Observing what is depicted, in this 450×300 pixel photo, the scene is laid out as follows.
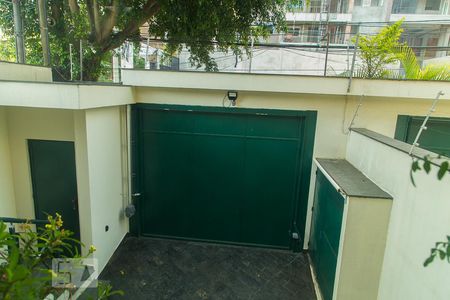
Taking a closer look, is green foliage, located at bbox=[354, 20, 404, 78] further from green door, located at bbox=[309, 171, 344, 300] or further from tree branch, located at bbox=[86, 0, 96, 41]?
tree branch, located at bbox=[86, 0, 96, 41]

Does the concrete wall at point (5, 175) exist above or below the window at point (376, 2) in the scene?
below

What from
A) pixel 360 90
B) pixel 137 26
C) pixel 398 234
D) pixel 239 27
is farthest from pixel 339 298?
pixel 137 26

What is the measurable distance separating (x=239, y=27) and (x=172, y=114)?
357 centimetres

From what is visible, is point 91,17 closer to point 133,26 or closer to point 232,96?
point 133,26

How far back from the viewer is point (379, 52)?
17.2ft

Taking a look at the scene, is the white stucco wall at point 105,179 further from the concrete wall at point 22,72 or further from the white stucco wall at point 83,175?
the concrete wall at point 22,72

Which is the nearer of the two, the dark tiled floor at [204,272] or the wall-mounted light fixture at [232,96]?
the dark tiled floor at [204,272]

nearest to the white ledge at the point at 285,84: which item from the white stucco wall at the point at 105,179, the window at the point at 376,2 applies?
the white stucco wall at the point at 105,179

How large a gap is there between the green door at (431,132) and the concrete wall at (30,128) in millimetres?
5923

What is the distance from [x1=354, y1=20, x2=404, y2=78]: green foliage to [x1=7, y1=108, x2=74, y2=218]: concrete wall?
18.2ft

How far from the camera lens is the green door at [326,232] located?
356 centimetres

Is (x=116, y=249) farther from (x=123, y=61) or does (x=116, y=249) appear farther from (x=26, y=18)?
(x=26, y=18)

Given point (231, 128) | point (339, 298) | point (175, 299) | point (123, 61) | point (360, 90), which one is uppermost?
point (123, 61)

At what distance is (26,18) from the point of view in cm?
766
